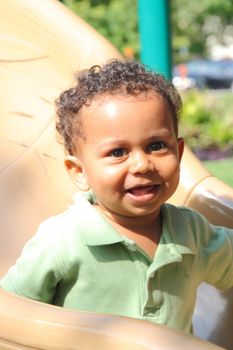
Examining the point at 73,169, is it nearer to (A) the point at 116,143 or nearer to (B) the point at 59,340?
(A) the point at 116,143

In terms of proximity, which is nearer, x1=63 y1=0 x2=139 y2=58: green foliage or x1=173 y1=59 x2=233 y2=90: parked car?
x1=63 y1=0 x2=139 y2=58: green foliage

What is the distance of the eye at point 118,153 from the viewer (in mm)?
1414

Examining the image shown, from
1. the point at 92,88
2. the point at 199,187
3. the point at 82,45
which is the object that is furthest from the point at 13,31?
the point at 92,88

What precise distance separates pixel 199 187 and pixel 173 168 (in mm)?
609

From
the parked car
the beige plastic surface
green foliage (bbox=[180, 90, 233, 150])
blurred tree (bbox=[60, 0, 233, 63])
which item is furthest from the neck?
the parked car

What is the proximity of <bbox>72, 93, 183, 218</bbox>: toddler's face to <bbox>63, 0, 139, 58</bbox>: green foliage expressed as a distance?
560 inches

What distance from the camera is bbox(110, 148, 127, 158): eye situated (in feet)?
4.64

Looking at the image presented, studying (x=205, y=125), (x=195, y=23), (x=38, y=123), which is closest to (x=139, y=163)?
(x=38, y=123)

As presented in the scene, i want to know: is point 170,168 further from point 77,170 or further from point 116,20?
point 116,20

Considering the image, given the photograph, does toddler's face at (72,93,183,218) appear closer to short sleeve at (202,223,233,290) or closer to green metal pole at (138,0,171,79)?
short sleeve at (202,223,233,290)

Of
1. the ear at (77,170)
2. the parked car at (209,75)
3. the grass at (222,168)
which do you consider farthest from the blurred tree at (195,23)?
the ear at (77,170)

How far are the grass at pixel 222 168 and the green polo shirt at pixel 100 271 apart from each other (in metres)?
3.26

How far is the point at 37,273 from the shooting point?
55.9 inches

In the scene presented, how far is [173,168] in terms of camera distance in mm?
1447
